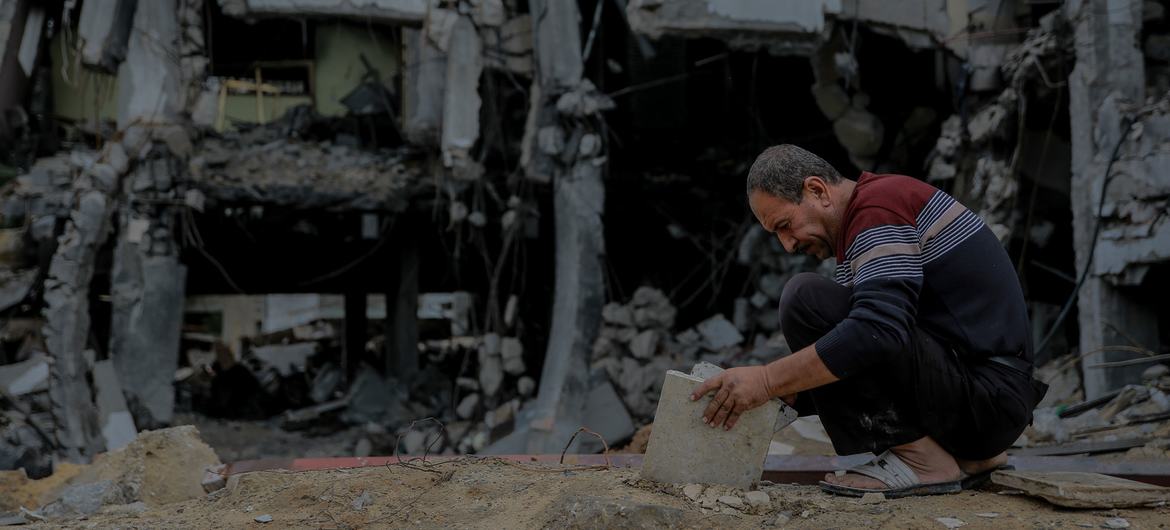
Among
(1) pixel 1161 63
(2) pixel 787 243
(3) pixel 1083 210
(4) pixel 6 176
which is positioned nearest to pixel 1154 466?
(2) pixel 787 243

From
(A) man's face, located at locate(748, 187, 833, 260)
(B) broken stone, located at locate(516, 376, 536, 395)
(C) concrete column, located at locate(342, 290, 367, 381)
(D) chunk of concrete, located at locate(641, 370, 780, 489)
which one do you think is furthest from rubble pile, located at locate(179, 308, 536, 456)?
(A) man's face, located at locate(748, 187, 833, 260)

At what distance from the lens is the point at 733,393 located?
2.64 metres

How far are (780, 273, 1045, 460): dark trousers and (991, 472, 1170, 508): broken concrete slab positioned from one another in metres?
0.15

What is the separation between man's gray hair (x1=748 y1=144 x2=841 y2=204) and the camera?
2709 millimetres

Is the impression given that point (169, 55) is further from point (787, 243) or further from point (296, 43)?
point (787, 243)

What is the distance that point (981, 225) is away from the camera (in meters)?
2.69

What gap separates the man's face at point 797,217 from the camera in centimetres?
273

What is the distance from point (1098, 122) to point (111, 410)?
8777mm

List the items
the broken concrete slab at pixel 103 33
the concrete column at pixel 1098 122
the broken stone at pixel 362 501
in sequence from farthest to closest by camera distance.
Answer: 1. the broken concrete slab at pixel 103 33
2. the concrete column at pixel 1098 122
3. the broken stone at pixel 362 501

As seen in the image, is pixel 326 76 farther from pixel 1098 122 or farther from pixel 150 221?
pixel 1098 122

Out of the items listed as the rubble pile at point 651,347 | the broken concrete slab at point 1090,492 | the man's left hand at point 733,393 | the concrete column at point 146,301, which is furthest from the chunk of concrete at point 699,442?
the concrete column at point 146,301

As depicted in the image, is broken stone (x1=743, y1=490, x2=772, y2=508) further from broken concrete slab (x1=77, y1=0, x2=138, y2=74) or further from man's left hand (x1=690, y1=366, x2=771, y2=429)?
broken concrete slab (x1=77, y1=0, x2=138, y2=74)

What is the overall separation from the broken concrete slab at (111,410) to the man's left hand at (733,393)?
7701mm

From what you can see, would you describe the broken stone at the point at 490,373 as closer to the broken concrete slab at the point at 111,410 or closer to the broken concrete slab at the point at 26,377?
the broken concrete slab at the point at 111,410
